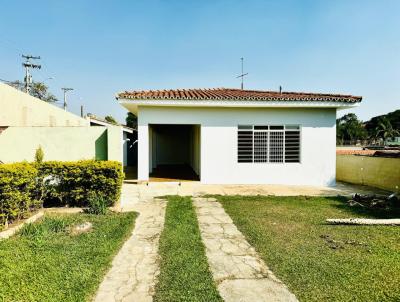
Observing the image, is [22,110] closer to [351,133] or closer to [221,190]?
[221,190]

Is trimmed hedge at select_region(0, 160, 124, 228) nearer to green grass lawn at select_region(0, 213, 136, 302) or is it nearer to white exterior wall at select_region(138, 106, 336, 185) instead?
green grass lawn at select_region(0, 213, 136, 302)

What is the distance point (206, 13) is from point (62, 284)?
1118 centimetres

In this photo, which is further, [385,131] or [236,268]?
[385,131]

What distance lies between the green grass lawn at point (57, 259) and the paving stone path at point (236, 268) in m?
1.66

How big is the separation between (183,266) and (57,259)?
6.39ft

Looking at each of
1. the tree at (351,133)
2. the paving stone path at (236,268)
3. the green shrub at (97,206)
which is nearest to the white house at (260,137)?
the green shrub at (97,206)

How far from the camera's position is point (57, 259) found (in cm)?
473

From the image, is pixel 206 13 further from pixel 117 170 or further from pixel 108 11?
pixel 117 170

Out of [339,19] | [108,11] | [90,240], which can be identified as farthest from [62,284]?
[339,19]

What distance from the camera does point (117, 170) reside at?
8648 mm

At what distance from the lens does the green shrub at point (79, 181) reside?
845 centimetres

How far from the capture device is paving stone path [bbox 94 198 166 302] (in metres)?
3.80

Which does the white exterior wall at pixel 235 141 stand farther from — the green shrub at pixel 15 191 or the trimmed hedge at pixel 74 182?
the green shrub at pixel 15 191

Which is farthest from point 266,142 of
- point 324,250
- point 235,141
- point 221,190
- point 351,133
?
point 351,133
